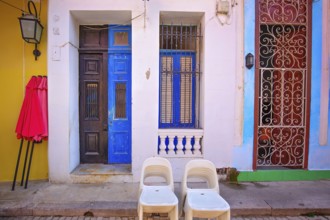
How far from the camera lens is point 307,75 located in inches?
221

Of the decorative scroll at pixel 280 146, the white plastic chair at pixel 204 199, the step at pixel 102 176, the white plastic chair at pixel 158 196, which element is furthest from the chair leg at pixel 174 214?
the decorative scroll at pixel 280 146

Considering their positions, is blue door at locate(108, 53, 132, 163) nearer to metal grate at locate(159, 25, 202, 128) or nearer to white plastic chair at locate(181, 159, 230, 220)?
metal grate at locate(159, 25, 202, 128)

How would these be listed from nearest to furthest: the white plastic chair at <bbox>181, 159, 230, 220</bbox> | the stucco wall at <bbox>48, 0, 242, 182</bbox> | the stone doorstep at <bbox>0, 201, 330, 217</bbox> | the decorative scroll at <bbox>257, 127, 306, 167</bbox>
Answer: the white plastic chair at <bbox>181, 159, 230, 220</bbox> < the stone doorstep at <bbox>0, 201, 330, 217</bbox> < the stucco wall at <bbox>48, 0, 242, 182</bbox> < the decorative scroll at <bbox>257, 127, 306, 167</bbox>

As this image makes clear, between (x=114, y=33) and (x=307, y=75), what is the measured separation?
4370mm

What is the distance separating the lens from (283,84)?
5652 mm

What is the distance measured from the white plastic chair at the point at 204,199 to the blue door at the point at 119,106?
2.59 m

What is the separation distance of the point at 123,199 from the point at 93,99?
2513 mm

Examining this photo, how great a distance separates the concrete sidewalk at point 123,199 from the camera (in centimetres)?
423

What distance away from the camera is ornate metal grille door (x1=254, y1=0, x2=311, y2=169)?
18.3ft

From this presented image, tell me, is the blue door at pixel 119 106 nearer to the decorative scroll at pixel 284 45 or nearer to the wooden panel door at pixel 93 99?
the wooden panel door at pixel 93 99

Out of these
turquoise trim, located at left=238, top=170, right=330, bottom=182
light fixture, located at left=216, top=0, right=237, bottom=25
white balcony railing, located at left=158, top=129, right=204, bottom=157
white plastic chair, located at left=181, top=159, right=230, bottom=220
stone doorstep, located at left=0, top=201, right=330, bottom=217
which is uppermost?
light fixture, located at left=216, top=0, right=237, bottom=25

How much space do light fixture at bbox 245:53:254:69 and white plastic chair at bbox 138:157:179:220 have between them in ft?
9.61

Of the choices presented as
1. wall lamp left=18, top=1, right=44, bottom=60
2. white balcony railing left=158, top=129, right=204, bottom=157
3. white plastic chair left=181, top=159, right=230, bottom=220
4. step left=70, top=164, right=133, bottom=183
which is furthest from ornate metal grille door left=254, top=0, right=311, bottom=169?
wall lamp left=18, top=1, right=44, bottom=60

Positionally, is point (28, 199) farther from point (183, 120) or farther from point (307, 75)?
point (307, 75)
